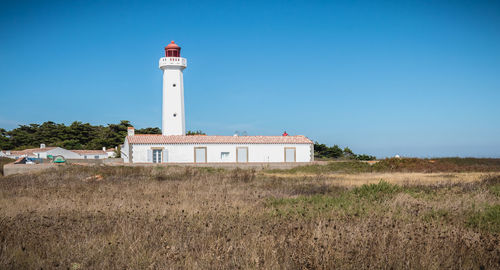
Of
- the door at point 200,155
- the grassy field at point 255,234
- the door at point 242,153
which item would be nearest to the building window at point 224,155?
the door at point 242,153

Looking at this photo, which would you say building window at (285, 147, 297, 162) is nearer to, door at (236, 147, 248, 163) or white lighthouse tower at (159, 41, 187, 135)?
door at (236, 147, 248, 163)

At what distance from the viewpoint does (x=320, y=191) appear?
13.5 metres

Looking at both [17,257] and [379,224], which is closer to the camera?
[17,257]

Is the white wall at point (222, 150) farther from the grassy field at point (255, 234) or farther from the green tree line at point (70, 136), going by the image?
the green tree line at point (70, 136)

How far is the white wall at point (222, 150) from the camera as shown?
3331 centimetres

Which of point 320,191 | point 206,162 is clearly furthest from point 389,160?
point 320,191

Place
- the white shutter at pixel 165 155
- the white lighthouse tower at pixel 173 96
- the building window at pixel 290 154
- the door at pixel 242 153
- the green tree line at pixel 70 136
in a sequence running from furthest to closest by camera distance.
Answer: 1. the green tree line at pixel 70 136
2. the white lighthouse tower at pixel 173 96
3. the building window at pixel 290 154
4. the door at pixel 242 153
5. the white shutter at pixel 165 155

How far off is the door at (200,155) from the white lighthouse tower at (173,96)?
11.3 feet

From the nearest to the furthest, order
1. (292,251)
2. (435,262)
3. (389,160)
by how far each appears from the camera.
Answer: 1. (435,262)
2. (292,251)
3. (389,160)

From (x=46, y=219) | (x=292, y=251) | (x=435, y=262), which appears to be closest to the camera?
(x=435, y=262)

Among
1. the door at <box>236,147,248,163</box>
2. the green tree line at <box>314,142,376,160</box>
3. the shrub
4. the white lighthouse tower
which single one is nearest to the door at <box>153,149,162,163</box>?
the white lighthouse tower

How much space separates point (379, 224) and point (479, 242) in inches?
62.6

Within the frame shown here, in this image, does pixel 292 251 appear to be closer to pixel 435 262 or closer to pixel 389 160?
pixel 435 262

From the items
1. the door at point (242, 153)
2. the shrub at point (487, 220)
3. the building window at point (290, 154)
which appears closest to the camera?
the shrub at point (487, 220)
